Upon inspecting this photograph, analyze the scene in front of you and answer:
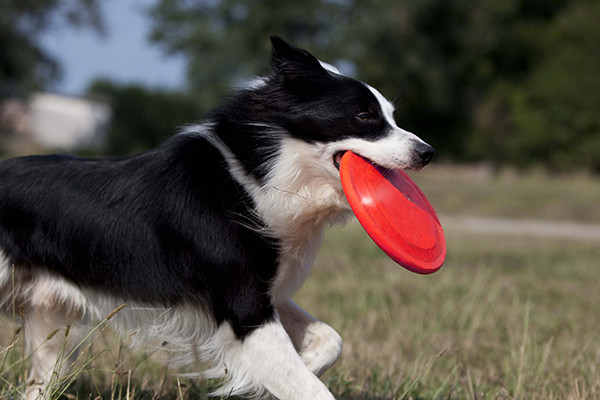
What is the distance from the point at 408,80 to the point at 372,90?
93.2 feet

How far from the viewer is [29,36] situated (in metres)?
22.2

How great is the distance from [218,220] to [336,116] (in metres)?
0.72

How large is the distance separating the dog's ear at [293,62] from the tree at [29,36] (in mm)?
20454

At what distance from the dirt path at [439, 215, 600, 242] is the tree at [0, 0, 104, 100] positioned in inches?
551

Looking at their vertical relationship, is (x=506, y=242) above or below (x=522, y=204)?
above

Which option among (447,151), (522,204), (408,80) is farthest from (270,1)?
(522,204)

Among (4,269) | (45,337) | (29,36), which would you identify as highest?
(4,269)

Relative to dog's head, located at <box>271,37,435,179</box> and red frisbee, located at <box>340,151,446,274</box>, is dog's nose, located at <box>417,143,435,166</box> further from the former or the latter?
red frisbee, located at <box>340,151,446,274</box>

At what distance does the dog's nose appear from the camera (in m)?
3.00

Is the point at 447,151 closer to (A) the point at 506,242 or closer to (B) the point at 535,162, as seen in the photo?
(B) the point at 535,162

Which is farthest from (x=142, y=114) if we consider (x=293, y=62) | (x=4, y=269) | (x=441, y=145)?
(x=293, y=62)

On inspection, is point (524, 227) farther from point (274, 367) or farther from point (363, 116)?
point (274, 367)

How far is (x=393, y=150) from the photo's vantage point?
302 cm

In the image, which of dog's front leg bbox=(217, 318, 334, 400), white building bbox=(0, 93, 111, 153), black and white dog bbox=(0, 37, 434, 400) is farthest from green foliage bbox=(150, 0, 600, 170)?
dog's front leg bbox=(217, 318, 334, 400)
